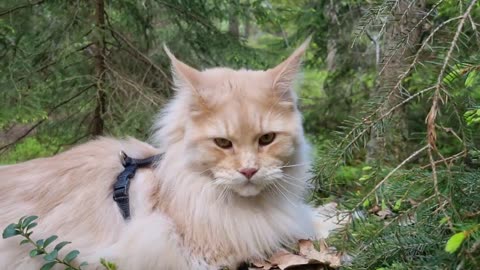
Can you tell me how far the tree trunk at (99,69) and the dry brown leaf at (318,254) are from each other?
107 inches

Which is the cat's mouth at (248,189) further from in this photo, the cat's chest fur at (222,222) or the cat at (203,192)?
the cat's chest fur at (222,222)

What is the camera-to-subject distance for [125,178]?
299 centimetres

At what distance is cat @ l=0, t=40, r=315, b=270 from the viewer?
2.65 m

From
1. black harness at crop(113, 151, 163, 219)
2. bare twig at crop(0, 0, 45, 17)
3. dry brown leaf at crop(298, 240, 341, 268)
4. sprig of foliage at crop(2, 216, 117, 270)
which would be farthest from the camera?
bare twig at crop(0, 0, 45, 17)

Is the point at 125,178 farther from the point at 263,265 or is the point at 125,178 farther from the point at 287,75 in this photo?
the point at 287,75

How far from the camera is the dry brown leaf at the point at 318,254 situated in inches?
98.2

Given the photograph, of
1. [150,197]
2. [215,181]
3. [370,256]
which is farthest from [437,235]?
[150,197]

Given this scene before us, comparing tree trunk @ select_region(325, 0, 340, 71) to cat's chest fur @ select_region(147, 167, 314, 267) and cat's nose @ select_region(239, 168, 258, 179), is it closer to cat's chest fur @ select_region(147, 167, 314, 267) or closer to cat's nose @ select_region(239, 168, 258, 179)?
cat's chest fur @ select_region(147, 167, 314, 267)

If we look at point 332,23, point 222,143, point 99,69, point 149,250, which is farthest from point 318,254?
point 332,23

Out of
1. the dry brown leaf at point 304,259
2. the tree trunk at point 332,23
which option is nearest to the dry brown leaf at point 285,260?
the dry brown leaf at point 304,259

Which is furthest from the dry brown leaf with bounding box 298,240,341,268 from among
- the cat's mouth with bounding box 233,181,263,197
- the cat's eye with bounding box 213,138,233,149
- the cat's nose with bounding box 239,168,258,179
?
the cat's eye with bounding box 213,138,233,149

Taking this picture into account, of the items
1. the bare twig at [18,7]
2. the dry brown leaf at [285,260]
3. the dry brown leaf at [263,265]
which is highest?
the bare twig at [18,7]

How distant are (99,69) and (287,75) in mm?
2674

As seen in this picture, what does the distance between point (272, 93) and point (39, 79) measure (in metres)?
2.70
